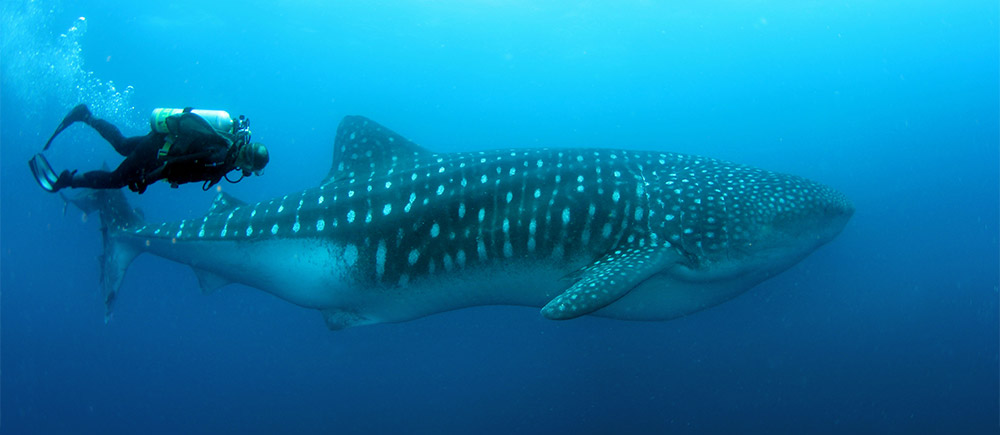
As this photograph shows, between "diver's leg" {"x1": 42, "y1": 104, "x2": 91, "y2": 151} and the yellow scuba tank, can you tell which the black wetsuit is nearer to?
the yellow scuba tank

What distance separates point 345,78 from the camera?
180 ft

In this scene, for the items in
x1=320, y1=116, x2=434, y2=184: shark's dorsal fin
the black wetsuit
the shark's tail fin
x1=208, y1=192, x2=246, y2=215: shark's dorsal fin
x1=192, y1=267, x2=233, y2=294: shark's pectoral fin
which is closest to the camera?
the black wetsuit

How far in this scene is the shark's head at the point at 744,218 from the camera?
5.64 metres

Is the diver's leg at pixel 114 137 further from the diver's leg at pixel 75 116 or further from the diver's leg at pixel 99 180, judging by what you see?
the diver's leg at pixel 99 180

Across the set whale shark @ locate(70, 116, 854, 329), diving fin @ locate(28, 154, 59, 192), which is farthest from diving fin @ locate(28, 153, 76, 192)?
whale shark @ locate(70, 116, 854, 329)

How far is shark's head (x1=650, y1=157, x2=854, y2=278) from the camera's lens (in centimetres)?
564

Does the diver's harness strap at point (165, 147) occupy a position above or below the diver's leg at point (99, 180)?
above

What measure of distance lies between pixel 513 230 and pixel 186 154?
3688mm

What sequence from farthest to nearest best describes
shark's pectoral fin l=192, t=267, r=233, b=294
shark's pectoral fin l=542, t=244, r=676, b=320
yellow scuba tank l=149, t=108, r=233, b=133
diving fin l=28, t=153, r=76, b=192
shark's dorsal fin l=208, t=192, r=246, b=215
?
shark's pectoral fin l=192, t=267, r=233, b=294, shark's dorsal fin l=208, t=192, r=246, b=215, diving fin l=28, t=153, r=76, b=192, yellow scuba tank l=149, t=108, r=233, b=133, shark's pectoral fin l=542, t=244, r=676, b=320

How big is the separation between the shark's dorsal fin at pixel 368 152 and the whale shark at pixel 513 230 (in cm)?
2

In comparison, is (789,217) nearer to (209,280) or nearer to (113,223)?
(209,280)

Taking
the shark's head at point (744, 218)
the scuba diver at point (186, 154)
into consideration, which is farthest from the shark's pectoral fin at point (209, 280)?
the shark's head at point (744, 218)

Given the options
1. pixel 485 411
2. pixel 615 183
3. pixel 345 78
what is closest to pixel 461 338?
pixel 485 411

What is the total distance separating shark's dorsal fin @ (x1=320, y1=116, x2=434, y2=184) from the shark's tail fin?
12.6ft
